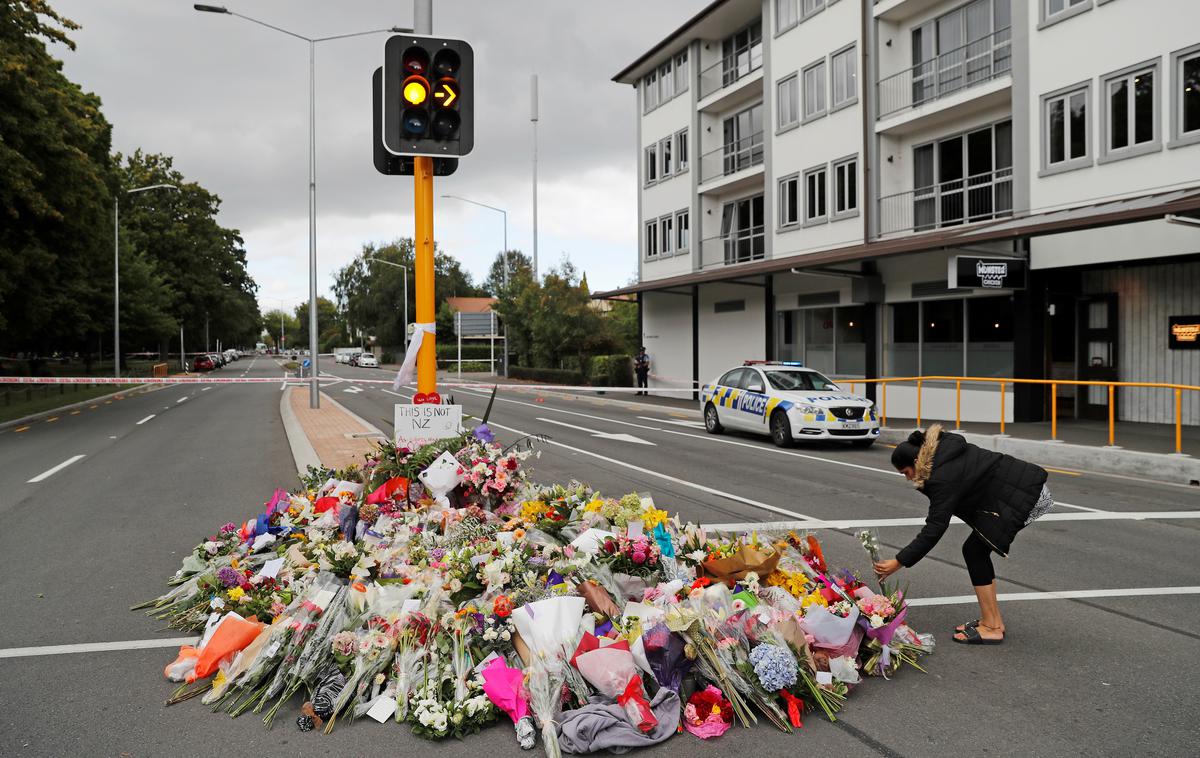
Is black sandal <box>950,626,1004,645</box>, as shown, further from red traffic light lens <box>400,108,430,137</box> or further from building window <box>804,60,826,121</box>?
building window <box>804,60,826,121</box>

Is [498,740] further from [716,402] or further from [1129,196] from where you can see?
[1129,196]

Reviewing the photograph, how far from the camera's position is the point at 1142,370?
17.1 meters

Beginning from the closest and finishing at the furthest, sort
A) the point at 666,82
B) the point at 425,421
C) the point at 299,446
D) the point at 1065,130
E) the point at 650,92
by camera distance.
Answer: the point at 425,421 → the point at 299,446 → the point at 1065,130 → the point at 666,82 → the point at 650,92

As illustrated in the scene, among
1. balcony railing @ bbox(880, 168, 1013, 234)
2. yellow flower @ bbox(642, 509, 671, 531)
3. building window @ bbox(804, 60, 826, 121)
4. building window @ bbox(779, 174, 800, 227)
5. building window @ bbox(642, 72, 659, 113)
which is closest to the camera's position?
yellow flower @ bbox(642, 509, 671, 531)

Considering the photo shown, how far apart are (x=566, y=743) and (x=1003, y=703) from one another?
7.42ft

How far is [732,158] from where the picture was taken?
103 ft

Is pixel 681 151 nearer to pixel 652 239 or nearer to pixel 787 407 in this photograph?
pixel 652 239

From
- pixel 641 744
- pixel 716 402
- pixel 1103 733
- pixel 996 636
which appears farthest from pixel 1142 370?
pixel 641 744

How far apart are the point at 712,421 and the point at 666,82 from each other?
20130mm

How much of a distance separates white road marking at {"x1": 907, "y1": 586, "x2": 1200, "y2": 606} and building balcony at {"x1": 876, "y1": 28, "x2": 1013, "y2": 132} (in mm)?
15315

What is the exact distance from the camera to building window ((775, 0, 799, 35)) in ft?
86.5

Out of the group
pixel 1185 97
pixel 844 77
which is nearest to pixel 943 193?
pixel 844 77

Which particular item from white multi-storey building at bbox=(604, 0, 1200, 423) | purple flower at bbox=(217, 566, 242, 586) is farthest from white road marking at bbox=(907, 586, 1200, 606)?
white multi-storey building at bbox=(604, 0, 1200, 423)

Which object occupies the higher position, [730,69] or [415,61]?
[730,69]
